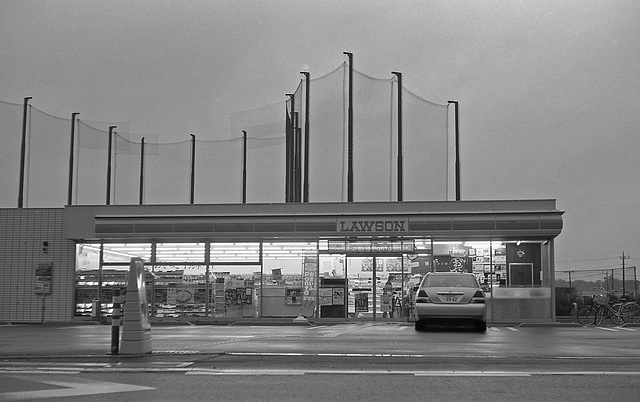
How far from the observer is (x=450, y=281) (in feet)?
62.6

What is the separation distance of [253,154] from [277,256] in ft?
34.1

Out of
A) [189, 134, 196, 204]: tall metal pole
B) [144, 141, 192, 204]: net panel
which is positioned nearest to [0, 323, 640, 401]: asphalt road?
[189, 134, 196, 204]: tall metal pole

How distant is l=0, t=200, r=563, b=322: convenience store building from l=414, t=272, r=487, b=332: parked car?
326 inches

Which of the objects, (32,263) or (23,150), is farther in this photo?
(23,150)

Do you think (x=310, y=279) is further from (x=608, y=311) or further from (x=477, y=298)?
(x=477, y=298)

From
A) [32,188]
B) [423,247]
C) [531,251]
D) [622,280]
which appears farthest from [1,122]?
[622,280]

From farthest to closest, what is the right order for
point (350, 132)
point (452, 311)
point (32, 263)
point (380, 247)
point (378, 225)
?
point (350, 132), point (32, 263), point (380, 247), point (378, 225), point (452, 311)

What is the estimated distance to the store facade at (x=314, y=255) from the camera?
27297 millimetres

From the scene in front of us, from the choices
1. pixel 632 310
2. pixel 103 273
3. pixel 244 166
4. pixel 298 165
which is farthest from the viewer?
pixel 244 166

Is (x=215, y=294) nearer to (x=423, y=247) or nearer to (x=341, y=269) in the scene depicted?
(x=341, y=269)

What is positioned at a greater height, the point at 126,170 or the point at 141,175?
the point at 126,170

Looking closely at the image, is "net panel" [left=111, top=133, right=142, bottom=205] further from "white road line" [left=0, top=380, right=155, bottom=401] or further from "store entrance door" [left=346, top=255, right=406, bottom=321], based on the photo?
"white road line" [left=0, top=380, right=155, bottom=401]

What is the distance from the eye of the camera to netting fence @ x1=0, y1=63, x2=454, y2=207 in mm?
32531

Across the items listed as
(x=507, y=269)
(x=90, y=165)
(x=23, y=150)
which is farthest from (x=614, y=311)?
(x=23, y=150)
